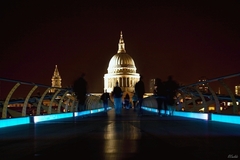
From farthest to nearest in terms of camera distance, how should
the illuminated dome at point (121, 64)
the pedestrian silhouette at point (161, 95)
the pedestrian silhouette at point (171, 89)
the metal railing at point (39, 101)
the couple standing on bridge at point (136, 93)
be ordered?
the illuminated dome at point (121, 64), the couple standing on bridge at point (136, 93), the pedestrian silhouette at point (161, 95), the pedestrian silhouette at point (171, 89), the metal railing at point (39, 101)

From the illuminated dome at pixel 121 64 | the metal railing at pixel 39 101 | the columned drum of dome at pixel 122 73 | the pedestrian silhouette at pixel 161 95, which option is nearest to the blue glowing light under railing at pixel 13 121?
the metal railing at pixel 39 101

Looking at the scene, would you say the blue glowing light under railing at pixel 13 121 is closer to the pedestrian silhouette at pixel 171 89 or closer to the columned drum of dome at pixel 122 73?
the pedestrian silhouette at pixel 171 89

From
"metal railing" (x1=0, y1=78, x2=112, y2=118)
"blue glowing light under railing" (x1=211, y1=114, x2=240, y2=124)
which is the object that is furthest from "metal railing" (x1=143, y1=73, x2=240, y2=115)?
"metal railing" (x1=0, y1=78, x2=112, y2=118)

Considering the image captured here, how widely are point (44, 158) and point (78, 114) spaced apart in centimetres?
2781

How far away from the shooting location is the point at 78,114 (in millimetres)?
35188

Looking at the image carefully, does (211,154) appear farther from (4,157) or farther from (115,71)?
(115,71)

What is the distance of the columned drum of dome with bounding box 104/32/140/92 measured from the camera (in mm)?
186125

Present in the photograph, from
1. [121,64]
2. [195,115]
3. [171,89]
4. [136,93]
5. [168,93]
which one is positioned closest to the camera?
[195,115]

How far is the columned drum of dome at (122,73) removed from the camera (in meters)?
186

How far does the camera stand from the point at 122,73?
18488 cm

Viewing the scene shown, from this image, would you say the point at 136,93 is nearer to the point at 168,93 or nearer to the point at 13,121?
the point at 168,93

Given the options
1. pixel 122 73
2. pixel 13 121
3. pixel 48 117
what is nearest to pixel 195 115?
pixel 48 117

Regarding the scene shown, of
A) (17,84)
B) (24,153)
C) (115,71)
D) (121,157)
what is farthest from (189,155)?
(115,71)

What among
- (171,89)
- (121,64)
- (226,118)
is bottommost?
(226,118)
